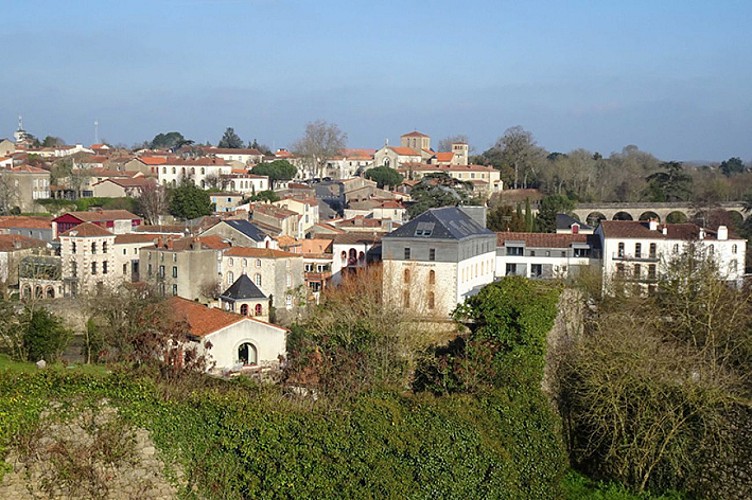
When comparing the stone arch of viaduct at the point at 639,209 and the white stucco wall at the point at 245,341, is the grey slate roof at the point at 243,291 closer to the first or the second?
the white stucco wall at the point at 245,341

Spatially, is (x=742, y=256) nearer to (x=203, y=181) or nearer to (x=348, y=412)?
(x=348, y=412)

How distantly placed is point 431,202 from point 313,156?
1260 inches

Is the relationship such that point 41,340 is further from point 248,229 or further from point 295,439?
point 248,229

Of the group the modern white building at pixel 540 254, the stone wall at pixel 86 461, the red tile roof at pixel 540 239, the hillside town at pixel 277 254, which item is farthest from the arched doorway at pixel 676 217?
the stone wall at pixel 86 461

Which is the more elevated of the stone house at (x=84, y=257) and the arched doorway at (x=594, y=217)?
the arched doorway at (x=594, y=217)

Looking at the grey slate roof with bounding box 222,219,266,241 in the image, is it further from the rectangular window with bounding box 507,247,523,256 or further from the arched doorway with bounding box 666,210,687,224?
the arched doorway with bounding box 666,210,687,224

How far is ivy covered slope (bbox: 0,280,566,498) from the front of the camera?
837cm

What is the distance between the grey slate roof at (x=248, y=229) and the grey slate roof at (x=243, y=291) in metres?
5.92

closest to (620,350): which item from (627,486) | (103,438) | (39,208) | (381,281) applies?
(627,486)

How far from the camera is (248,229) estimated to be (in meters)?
34.9

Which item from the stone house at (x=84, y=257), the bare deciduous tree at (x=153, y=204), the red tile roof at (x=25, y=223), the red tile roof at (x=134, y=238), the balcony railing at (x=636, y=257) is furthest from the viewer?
the bare deciduous tree at (x=153, y=204)

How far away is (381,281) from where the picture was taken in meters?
26.9

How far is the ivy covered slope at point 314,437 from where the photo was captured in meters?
8.37

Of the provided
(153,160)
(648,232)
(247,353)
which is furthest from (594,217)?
(247,353)
